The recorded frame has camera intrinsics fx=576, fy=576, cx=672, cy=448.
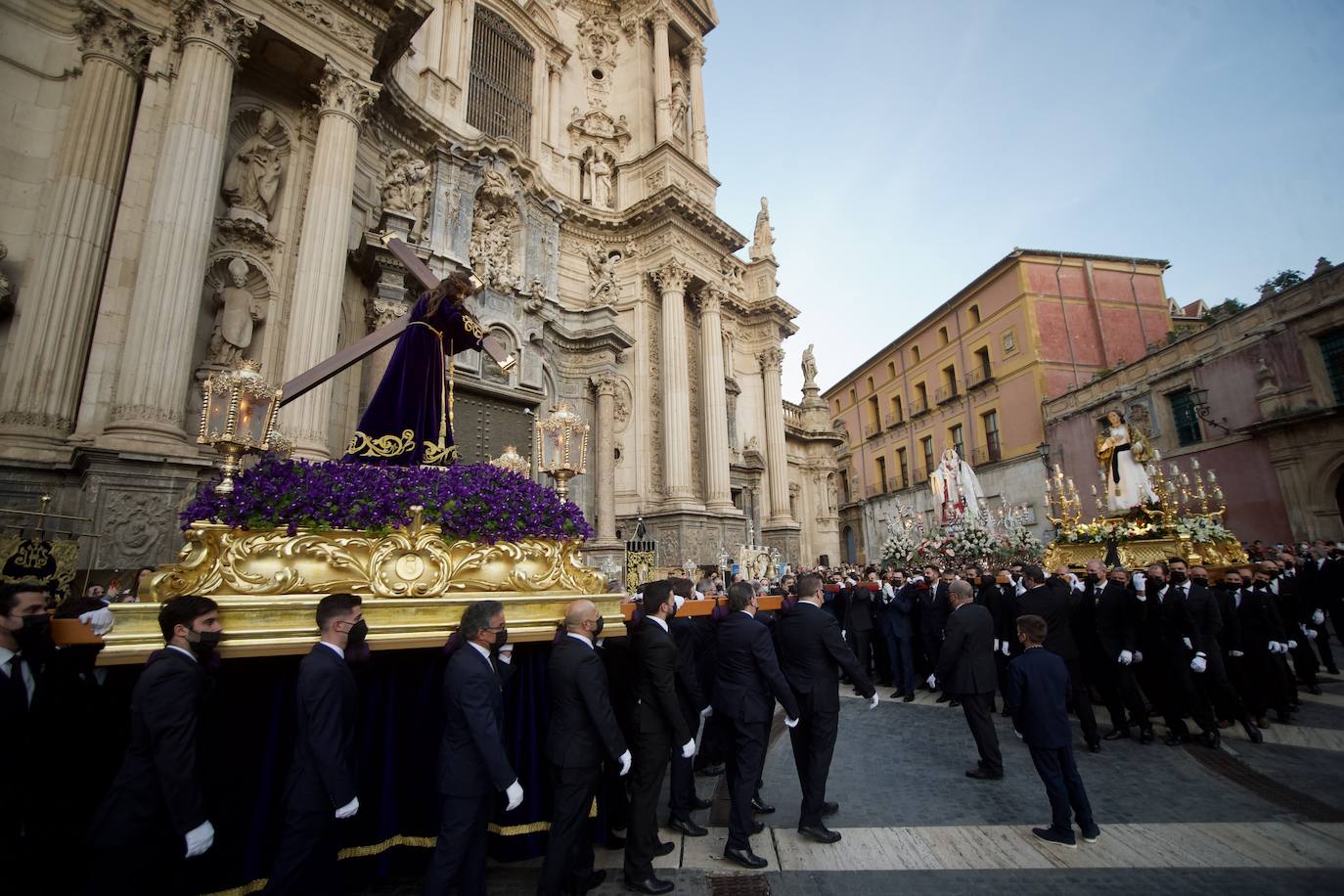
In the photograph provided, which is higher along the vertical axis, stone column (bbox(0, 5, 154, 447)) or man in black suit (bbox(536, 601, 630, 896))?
stone column (bbox(0, 5, 154, 447))

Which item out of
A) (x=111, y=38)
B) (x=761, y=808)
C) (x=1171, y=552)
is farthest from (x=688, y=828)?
(x=111, y=38)

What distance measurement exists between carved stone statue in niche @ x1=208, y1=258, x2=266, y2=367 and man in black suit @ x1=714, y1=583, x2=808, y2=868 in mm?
10144

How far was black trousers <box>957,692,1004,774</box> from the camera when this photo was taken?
20.1 ft

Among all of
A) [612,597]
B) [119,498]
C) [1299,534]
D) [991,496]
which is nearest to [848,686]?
[612,597]

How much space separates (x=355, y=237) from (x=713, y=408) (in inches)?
450

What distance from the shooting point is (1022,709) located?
4.95 metres

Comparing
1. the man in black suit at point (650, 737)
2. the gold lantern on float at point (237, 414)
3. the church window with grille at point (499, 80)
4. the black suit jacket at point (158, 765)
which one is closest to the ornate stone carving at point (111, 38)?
the church window with grille at point (499, 80)

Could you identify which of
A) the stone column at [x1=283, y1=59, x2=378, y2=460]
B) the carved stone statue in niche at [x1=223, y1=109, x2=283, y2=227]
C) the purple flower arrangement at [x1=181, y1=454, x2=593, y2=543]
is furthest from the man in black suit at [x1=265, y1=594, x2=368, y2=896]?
the carved stone statue in niche at [x1=223, y1=109, x2=283, y2=227]

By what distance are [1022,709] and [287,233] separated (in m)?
13.8

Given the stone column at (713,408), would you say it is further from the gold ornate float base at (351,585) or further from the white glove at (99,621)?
the white glove at (99,621)

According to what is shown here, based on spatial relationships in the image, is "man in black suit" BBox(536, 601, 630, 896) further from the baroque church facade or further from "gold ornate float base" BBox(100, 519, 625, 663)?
the baroque church facade

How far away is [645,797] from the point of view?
419 centimetres

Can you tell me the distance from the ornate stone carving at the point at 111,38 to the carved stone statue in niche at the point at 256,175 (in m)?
1.73

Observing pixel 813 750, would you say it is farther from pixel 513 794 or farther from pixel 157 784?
pixel 157 784
